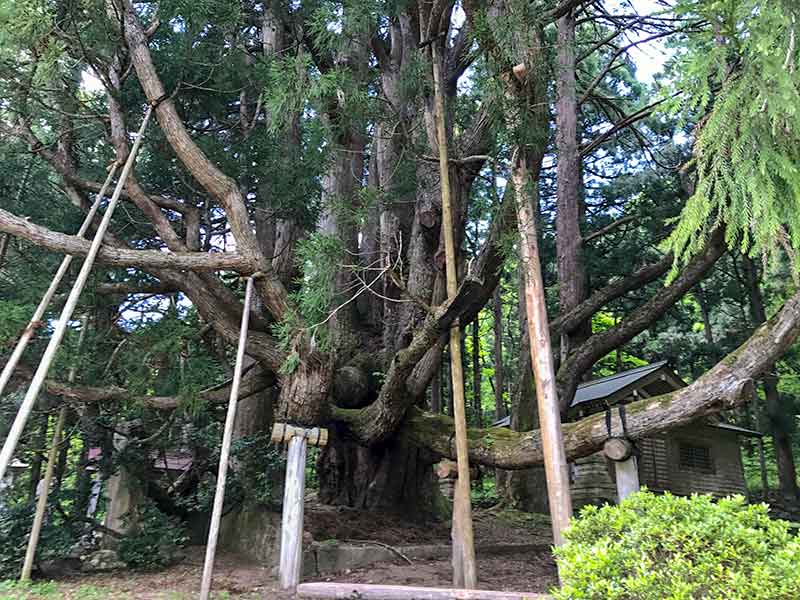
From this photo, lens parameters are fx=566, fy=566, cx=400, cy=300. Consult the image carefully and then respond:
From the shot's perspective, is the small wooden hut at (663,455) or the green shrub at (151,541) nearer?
the green shrub at (151,541)

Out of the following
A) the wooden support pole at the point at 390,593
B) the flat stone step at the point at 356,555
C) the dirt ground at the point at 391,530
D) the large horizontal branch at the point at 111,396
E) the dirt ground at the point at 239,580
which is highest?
the large horizontal branch at the point at 111,396

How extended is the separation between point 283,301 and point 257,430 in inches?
111

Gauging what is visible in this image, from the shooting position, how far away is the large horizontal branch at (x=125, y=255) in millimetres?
4844

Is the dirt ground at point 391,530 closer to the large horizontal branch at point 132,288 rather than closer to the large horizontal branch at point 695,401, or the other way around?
the large horizontal branch at point 695,401

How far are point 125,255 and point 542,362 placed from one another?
12.2 feet

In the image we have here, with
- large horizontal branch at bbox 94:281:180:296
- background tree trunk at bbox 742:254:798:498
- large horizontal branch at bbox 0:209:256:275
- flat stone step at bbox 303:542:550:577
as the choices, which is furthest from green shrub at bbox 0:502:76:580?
background tree trunk at bbox 742:254:798:498

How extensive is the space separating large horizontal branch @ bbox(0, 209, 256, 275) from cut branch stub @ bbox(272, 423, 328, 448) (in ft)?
4.94

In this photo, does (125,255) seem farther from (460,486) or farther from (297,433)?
(460,486)

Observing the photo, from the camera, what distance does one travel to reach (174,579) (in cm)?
540

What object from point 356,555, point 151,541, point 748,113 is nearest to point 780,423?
point 356,555

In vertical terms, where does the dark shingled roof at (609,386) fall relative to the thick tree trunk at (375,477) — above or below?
above

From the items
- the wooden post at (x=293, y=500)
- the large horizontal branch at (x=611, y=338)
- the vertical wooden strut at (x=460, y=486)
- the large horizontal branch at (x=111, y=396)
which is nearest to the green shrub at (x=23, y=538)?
the large horizontal branch at (x=111, y=396)

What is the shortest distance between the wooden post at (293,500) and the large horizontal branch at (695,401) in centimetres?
185

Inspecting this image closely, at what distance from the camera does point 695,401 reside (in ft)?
14.2
